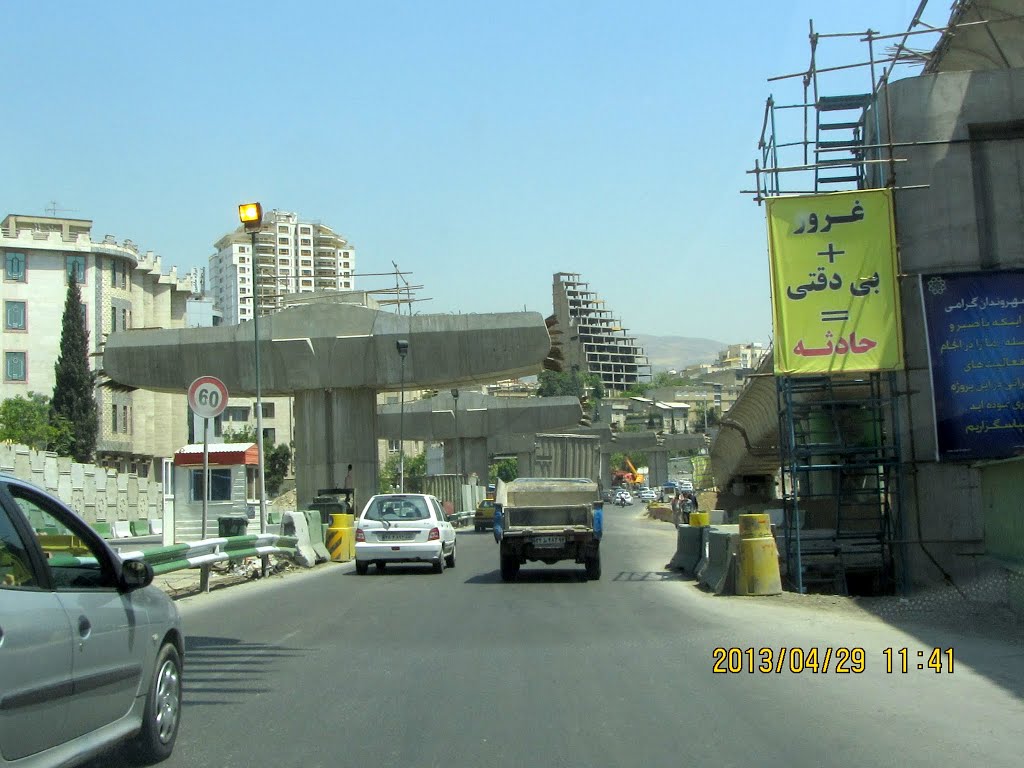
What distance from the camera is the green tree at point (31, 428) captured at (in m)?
63.7

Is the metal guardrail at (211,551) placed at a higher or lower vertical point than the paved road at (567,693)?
higher

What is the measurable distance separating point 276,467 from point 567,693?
3738 inches

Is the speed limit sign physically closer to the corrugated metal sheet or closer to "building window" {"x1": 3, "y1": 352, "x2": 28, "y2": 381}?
the corrugated metal sheet

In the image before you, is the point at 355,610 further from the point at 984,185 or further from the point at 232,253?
the point at 232,253

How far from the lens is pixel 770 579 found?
619 inches

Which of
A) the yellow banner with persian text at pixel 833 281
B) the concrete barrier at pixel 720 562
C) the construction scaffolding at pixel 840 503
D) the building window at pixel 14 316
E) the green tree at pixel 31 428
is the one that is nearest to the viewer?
the concrete barrier at pixel 720 562

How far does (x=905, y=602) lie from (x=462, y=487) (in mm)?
47622

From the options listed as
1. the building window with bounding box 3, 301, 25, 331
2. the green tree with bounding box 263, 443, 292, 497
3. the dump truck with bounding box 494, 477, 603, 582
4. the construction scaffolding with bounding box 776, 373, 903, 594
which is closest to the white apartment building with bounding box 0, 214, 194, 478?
the building window with bounding box 3, 301, 25, 331

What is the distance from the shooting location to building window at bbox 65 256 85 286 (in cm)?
8112

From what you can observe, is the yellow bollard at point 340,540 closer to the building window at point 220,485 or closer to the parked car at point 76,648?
the building window at point 220,485

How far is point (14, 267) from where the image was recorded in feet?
264

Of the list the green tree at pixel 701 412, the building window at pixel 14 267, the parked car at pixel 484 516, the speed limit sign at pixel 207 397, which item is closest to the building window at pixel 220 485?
the speed limit sign at pixel 207 397

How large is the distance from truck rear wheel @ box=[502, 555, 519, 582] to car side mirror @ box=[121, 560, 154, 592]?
1417cm
